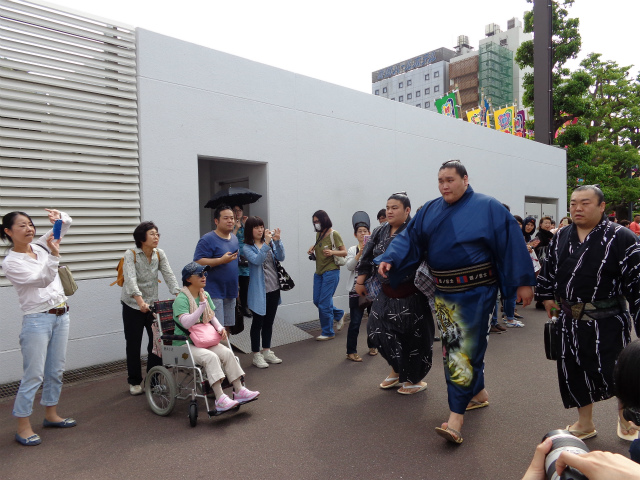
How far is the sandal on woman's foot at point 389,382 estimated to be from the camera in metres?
4.77

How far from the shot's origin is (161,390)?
426cm

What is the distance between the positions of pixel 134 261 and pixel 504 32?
6821 cm

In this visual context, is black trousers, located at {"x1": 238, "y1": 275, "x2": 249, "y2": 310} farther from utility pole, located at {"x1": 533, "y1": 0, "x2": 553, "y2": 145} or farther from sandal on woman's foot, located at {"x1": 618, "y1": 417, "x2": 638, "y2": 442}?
utility pole, located at {"x1": 533, "y1": 0, "x2": 553, "y2": 145}

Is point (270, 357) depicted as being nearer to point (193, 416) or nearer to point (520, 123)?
point (193, 416)

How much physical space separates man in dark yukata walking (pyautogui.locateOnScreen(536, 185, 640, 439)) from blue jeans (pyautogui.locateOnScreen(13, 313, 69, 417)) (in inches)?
149

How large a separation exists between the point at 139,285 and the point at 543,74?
56.3 ft

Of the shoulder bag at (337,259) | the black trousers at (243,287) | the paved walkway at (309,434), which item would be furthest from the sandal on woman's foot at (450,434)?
the shoulder bag at (337,259)

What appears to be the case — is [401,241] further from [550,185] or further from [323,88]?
[550,185]

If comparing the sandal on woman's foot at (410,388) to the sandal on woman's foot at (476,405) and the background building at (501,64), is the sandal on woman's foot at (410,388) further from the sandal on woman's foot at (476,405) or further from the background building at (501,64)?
the background building at (501,64)

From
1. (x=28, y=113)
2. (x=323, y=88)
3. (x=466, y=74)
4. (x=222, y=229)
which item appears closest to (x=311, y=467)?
(x=222, y=229)

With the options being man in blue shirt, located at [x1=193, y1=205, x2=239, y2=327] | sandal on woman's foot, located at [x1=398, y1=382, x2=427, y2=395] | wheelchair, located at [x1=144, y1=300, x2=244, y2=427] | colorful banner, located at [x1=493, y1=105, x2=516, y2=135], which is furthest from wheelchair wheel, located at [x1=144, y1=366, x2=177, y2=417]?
colorful banner, located at [x1=493, y1=105, x2=516, y2=135]

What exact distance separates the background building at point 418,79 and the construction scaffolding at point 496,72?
23.8 ft

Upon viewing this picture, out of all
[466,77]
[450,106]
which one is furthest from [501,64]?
[450,106]

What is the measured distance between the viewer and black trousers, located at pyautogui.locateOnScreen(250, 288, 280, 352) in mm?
5672
